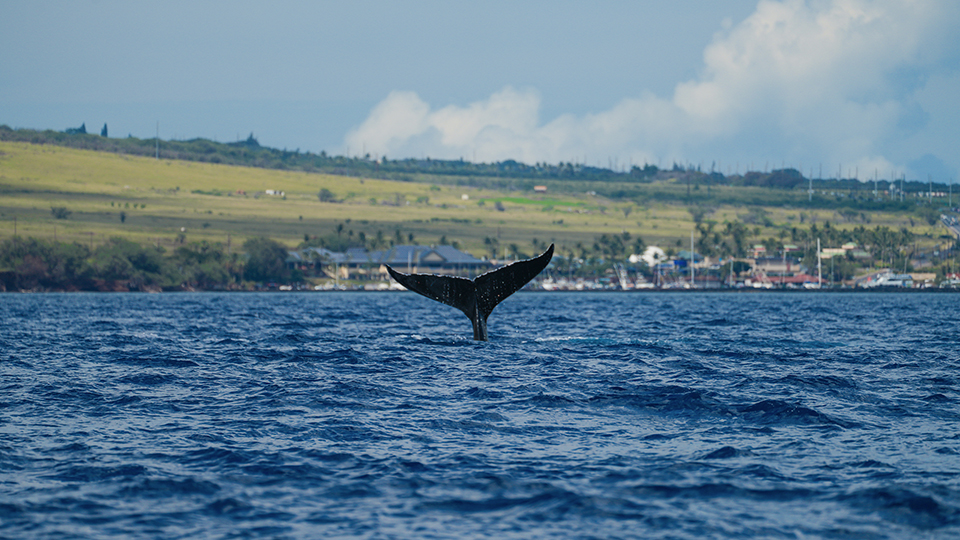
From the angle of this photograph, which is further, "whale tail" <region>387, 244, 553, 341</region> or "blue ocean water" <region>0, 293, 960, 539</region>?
"whale tail" <region>387, 244, 553, 341</region>

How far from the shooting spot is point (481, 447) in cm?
1463

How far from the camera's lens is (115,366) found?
27.1 metres

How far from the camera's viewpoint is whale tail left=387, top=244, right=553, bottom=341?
26781 mm

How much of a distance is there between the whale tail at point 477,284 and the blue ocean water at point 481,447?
2100 millimetres

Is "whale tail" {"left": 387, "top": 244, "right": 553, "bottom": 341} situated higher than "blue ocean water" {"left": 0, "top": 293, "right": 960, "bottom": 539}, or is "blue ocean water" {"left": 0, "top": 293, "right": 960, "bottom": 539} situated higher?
"whale tail" {"left": 387, "top": 244, "right": 553, "bottom": 341}

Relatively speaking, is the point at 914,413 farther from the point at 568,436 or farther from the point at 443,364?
the point at 443,364

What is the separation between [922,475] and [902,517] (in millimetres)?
2131

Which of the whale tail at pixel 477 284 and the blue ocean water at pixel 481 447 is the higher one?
the whale tail at pixel 477 284

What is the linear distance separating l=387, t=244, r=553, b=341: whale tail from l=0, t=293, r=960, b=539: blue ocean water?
2.10 metres

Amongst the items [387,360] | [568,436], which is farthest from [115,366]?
[568,436]

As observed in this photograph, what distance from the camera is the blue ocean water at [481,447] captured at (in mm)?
10812

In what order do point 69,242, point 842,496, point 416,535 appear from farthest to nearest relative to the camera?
point 69,242 < point 842,496 < point 416,535

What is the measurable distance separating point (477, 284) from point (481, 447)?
47.6ft

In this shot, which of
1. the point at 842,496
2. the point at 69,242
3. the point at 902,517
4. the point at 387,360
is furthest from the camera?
the point at 69,242
